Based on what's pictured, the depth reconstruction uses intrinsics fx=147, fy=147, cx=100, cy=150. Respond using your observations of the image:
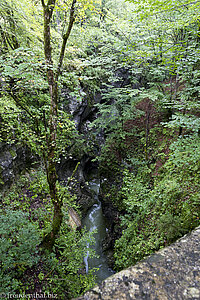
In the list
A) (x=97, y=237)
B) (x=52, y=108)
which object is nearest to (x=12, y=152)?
(x=52, y=108)

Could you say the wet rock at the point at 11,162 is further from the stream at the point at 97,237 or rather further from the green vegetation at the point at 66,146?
the stream at the point at 97,237

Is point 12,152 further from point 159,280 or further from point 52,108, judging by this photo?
point 159,280

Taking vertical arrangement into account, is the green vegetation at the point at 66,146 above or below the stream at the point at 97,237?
above

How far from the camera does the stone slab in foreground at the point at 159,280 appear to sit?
148cm

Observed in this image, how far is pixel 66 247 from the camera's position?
14.4 feet

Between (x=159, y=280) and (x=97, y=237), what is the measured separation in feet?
28.1

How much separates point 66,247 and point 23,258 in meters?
1.40

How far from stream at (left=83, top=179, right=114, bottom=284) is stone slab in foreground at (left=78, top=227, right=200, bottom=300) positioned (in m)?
5.04

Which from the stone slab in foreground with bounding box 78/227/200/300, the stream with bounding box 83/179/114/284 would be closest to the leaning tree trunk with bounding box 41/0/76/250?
the stone slab in foreground with bounding box 78/227/200/300

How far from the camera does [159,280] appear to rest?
5.29ft

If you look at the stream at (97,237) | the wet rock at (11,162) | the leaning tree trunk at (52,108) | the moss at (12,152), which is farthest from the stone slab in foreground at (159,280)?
the moss at (12,152)

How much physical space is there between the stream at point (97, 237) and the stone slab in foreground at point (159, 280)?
5.04m

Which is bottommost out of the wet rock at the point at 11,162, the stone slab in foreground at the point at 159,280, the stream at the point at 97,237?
the stream at the point at 97,237

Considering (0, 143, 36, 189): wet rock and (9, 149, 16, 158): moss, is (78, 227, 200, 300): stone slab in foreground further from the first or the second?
(9, 149, 16, 158): moss
